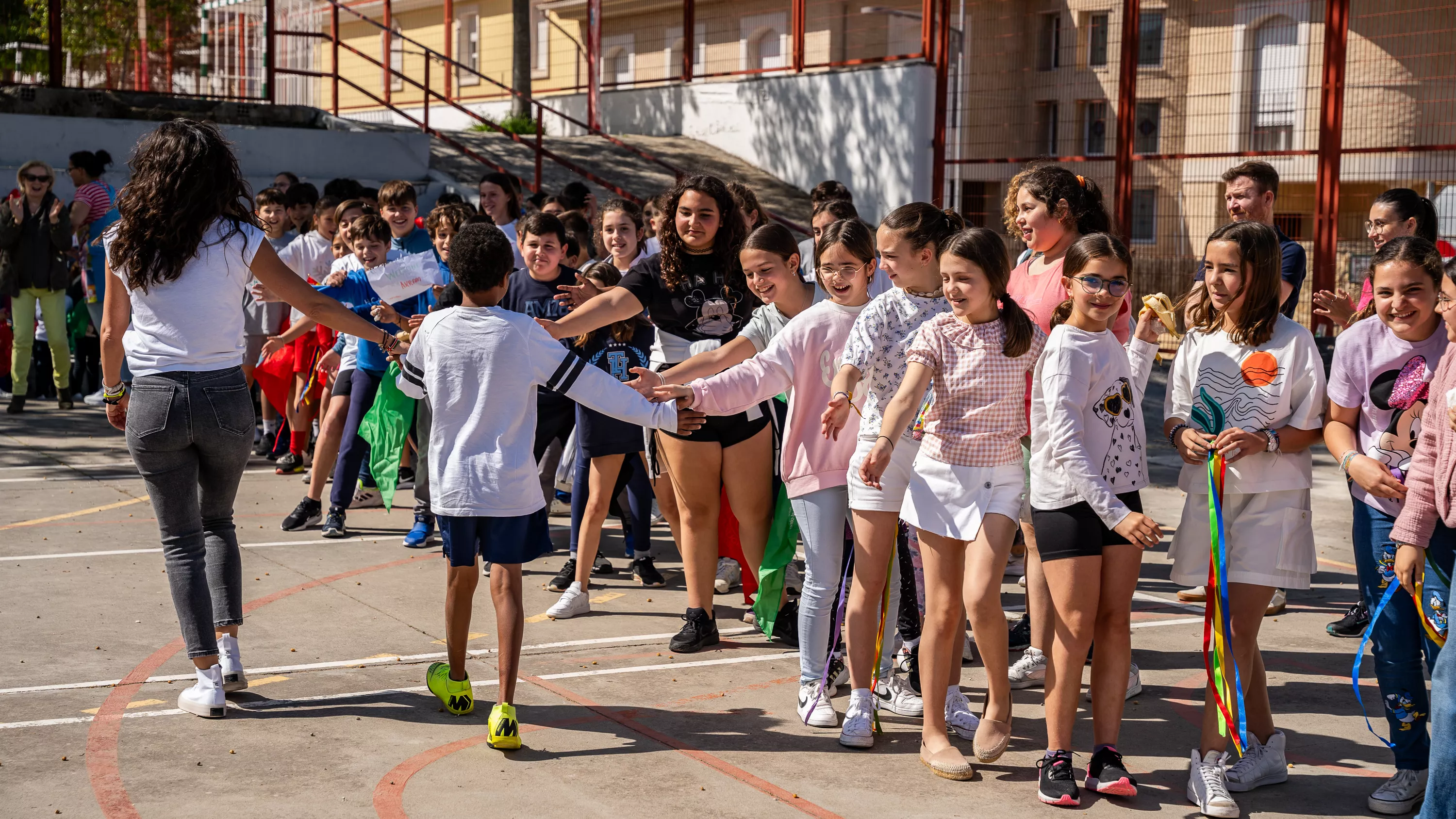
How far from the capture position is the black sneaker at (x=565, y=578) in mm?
6914

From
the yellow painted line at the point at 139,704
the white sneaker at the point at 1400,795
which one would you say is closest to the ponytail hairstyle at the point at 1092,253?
the white sneaker at the point at 1400,795

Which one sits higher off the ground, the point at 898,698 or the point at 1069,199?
the point at 1069,199

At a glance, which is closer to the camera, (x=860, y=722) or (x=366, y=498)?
(x=860, y=722)

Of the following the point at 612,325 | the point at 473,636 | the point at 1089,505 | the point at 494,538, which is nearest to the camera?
the point at 1089,505

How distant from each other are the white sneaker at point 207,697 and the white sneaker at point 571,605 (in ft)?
5.83

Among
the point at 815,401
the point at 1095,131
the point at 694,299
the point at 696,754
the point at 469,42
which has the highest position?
the point at 469,42

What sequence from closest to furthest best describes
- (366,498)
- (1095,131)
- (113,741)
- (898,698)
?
(113,741) < (898,698) < (366,498) < (1095,131)

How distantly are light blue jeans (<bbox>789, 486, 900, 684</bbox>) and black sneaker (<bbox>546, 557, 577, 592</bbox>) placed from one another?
80.7 inches

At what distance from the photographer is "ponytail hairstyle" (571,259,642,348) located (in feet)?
22.7

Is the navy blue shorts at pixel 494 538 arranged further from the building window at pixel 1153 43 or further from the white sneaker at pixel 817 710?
the building window at pixel 1153 43

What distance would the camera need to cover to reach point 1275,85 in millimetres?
18953

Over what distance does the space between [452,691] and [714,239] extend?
2.23m

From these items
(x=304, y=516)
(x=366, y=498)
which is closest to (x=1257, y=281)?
(x=304, y=516)

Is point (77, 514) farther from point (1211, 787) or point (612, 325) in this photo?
point (1211, 787)
